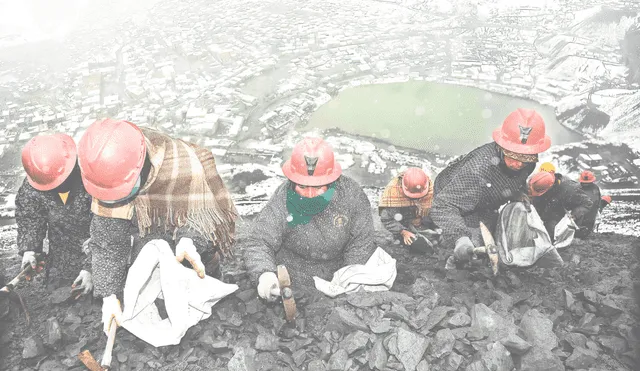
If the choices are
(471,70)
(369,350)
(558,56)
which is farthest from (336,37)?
(369,350)

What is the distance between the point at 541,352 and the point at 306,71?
585 centimetres

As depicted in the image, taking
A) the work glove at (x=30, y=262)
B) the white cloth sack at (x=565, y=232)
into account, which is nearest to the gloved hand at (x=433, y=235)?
the white cloth sack at (x=565, y=232)

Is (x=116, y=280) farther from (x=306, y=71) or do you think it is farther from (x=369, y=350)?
(x=306, y=71)

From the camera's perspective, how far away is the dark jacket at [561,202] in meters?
3.28

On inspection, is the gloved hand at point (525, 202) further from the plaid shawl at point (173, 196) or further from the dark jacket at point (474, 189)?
the plaid shawl at point (173, 196)

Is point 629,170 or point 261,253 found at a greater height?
point 261,253

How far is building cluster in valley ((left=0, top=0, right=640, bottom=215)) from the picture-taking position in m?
5.70

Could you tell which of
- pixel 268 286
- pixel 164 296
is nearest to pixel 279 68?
pixel 268 286

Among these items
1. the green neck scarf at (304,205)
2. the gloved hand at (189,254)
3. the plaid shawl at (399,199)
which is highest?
the green neck scarf at (304,205)

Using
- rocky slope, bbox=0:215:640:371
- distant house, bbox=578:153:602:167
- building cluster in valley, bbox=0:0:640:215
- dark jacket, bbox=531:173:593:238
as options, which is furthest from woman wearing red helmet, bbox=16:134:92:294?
distant house, bbox=578:153:602:167

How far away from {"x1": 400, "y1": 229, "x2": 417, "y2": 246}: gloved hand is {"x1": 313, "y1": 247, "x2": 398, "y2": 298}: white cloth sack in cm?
118

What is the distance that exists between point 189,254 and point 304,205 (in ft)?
2.36

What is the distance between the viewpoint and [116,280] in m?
2.13

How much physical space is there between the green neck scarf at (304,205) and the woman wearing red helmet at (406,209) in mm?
1388
